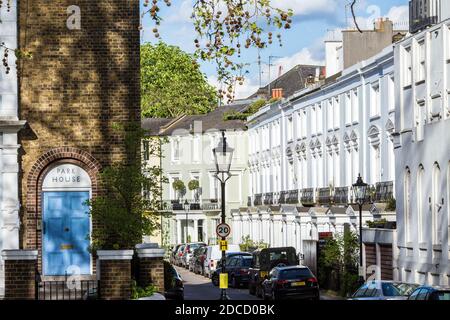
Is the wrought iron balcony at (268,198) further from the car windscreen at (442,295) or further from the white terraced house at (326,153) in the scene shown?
the car windscreen at (442,295)

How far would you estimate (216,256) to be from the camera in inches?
2630

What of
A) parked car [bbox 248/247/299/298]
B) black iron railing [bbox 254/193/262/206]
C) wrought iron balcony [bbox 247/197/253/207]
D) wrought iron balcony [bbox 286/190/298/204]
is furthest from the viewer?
wrought iron balcony [bbox 247/197/253/207]

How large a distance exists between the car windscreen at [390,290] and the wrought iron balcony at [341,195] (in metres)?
33.2

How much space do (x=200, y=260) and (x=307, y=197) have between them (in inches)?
271

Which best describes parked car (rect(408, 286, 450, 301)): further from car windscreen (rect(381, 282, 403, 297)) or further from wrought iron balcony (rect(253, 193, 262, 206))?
wrought iron balcony (rect(253, 193, 262, 206))

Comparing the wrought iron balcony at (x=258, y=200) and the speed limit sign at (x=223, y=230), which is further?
the wrought iron balcony at (x=258, y=200)

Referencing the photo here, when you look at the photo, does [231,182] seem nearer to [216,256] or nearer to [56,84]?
[216,256]

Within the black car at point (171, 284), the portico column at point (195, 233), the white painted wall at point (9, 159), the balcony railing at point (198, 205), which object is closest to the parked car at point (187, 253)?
the balcony railing at point (198, 205)

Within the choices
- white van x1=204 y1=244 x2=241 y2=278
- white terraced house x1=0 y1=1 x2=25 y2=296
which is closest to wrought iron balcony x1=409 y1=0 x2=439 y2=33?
white terraced house x1=0 y1=1 x2=25 y2=296

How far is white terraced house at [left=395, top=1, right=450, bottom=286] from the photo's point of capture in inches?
1609

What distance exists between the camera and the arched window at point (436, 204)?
4128cm

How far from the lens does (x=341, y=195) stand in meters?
63.6

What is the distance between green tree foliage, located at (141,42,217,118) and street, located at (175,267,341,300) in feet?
152
